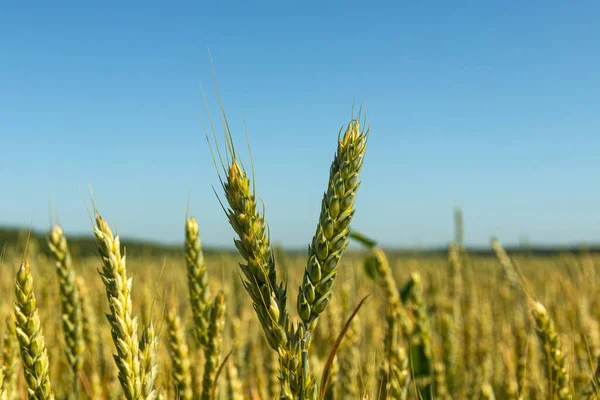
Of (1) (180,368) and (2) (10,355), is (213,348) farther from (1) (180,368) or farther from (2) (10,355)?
(2) (10,355)

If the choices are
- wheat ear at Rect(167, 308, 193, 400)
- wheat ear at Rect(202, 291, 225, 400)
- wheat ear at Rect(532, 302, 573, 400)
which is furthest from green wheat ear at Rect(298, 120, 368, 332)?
wheat ear at Rect(532, 302, 573, 400)

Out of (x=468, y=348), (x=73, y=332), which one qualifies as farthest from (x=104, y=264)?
(x=468, y=348)

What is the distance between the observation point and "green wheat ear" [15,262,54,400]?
4.13 feet

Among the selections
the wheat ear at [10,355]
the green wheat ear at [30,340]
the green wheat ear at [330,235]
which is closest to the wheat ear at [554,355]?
the green wheat ear at [330,235]

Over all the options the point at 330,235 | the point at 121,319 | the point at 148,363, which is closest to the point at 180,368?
the point at 148,363

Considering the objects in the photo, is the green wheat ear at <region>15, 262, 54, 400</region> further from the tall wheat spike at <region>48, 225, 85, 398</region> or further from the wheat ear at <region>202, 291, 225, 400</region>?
the tall wheat spike at <region>48, 225, 85, 398</region>

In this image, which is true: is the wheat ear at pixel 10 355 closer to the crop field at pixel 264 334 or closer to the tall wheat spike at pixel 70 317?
the crop field at pixel 264 334

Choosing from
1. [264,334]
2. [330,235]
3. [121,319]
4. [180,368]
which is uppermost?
[330,235]

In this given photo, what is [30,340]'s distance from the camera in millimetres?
1300

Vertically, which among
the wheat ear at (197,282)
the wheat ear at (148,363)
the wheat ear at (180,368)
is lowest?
the wheat ear at (180,368)

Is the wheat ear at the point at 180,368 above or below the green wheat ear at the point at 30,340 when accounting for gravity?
below

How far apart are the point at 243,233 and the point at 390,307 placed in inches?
46.9

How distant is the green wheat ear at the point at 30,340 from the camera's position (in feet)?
4.13

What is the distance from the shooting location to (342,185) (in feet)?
3.39
